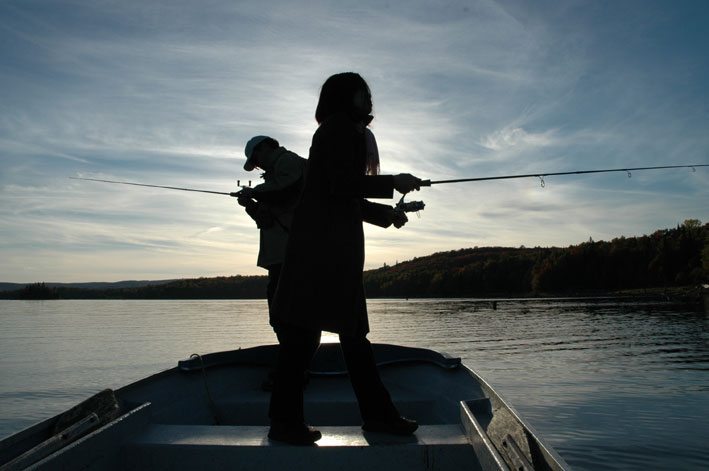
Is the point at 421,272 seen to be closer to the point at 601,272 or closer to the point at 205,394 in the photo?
the point at 601,272

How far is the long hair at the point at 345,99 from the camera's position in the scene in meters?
2.72

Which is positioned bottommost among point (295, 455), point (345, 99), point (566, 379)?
point (566, 379)

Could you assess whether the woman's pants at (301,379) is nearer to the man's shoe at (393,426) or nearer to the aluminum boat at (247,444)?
the man's shoe at (393,426)

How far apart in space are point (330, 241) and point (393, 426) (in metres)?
1.03

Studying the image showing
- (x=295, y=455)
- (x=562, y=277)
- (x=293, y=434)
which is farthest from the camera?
(x=562, y=277)

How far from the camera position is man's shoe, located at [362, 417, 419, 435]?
2.50m

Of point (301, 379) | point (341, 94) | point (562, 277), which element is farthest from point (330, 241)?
point (562, 277)

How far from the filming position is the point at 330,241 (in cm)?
249

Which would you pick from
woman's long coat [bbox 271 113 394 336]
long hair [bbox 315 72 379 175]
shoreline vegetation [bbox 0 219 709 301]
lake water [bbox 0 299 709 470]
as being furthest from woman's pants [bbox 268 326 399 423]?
shoreline vegetation [bbox 0 219 709 301]

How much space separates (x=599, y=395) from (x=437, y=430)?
8706 mm

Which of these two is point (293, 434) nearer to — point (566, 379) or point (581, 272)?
point (566, 379)

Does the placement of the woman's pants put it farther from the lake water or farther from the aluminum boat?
the lake water

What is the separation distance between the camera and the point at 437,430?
8.41ft

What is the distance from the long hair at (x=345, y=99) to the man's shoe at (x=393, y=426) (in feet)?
4.50
